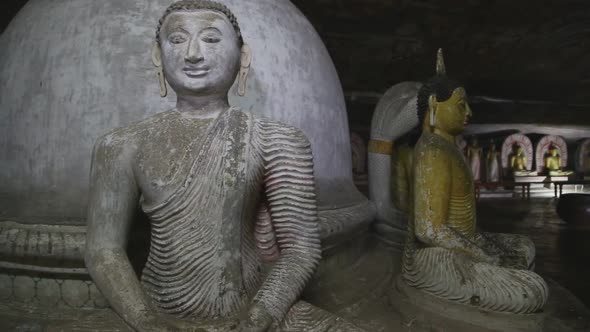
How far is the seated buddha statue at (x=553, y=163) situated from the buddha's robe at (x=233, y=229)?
30.9ft

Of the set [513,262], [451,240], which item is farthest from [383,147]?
[513,262]

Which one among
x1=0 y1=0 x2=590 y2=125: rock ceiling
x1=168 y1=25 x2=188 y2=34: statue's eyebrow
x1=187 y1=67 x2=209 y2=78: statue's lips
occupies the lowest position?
x1=187 y1=67 x2=209 y2=78: statue's lips

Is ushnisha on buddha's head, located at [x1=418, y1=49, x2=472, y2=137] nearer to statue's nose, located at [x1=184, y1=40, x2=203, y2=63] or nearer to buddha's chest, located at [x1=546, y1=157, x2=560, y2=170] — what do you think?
statue's nose, located at [x1=184, y1=40, x2=203, y2=63]

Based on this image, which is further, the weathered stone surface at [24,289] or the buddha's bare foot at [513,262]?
the buddha's bare foot at [513,262]

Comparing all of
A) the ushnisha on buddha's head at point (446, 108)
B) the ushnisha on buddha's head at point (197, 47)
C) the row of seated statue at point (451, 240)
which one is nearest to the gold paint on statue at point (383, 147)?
the row of seated statue at point (451, 240)

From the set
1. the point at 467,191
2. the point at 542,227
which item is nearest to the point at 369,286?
the point at 467,191

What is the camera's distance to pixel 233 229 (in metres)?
1.46

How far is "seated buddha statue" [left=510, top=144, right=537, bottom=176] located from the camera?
903 centimetres

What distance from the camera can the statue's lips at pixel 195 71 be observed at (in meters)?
1.52

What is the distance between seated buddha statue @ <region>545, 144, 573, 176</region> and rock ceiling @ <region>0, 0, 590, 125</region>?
1146 mm

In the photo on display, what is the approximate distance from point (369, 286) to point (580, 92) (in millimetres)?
7937

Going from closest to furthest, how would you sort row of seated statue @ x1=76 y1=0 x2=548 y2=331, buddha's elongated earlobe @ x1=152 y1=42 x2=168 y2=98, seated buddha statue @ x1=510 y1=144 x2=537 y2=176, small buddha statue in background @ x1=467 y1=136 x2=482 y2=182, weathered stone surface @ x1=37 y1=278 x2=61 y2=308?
row of seated statue @ x1=76 y1=0 x2=548 y2=331
buddha's elongated earlobe @ x1=152 y1=42 x2=168 y2=98
weathered stone surface @ x1=37 y1=278 x2=61 y2=308
small buddha statue in background @ x1=467 y1=136 x2=482 y2=182
seated buddha statue @ x1=510 y1=144 x2=537 y2=176

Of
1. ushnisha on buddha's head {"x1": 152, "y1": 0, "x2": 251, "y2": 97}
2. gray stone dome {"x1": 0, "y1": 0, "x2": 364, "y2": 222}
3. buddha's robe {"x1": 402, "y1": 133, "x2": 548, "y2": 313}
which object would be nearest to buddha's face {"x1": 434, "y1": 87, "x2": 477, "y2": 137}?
buddha's robe {"x1": 402, "y1": 133, "x2": 548, "y2": 313}

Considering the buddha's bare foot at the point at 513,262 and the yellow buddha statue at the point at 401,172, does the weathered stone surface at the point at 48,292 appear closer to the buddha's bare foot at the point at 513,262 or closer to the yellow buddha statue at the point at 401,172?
the buddha's bare foot at the point at 513,262
